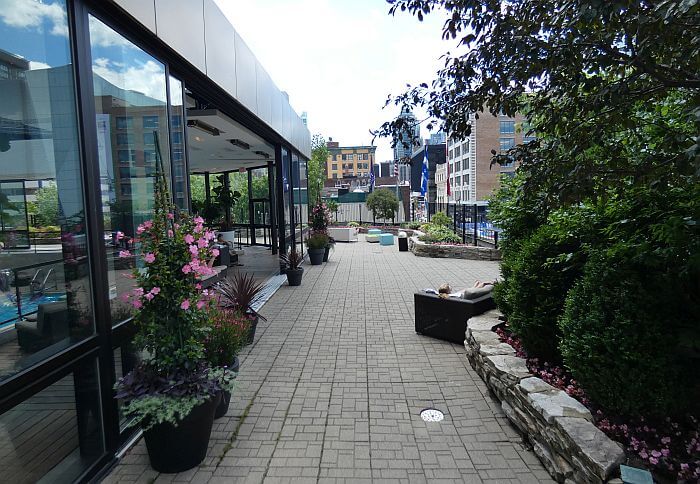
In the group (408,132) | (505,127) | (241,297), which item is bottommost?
(241,297)

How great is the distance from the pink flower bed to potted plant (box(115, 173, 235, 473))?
8.51 ft

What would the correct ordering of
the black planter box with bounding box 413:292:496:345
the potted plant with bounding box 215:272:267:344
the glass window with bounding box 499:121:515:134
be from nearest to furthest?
the potted plant with bounding box 215:272:267:344 → the black planter box with bounding box 413:292:496:345 → the glass window with bounding box 499:121:515:134

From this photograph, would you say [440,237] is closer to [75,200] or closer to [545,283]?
[545,283]

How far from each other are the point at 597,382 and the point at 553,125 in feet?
5.50

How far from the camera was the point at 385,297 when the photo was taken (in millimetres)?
8695

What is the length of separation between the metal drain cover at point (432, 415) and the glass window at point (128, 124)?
257 cm

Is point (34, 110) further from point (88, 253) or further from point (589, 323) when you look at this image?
point (589, 323)

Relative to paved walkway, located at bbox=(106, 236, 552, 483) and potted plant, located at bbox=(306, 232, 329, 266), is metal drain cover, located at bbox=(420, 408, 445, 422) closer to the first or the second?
paved walkway, located at bbox=(106, 236, 552, 483)

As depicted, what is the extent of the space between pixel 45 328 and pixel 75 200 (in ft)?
2.69

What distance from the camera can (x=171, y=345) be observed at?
299cm

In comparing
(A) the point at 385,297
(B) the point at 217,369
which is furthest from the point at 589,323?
(A) the point at 385,297

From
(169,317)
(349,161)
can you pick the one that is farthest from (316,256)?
(349,161)

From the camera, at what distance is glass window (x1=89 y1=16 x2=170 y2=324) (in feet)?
10.6

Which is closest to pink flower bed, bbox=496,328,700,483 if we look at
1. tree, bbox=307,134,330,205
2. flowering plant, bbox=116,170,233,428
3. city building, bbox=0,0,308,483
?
flowering plant, bbox=116,170,233,428
